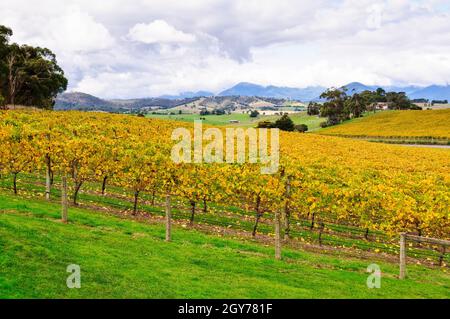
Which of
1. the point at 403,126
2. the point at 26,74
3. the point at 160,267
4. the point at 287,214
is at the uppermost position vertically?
the point at 26,74

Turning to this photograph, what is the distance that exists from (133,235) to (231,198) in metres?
6.99

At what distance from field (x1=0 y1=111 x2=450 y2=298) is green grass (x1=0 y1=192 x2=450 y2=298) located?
53mm

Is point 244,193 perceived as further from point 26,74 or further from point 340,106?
point 340,106

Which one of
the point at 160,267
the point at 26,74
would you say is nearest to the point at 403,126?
the point at 26,74

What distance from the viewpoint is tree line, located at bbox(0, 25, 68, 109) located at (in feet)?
253

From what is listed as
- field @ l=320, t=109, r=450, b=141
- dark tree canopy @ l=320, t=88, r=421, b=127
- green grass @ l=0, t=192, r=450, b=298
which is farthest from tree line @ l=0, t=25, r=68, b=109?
dark tree canopy @ l=320, t=88, r=421, b=127

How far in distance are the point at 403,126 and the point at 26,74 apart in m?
101

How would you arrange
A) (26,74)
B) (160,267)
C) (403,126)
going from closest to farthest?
(160,267) → (26,74) → (403,126)

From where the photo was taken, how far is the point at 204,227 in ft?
72.8

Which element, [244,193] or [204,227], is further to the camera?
[244,193]

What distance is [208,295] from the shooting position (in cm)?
1142

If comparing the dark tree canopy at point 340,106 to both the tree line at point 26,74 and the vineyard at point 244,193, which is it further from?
the vineyard at point 244,193
